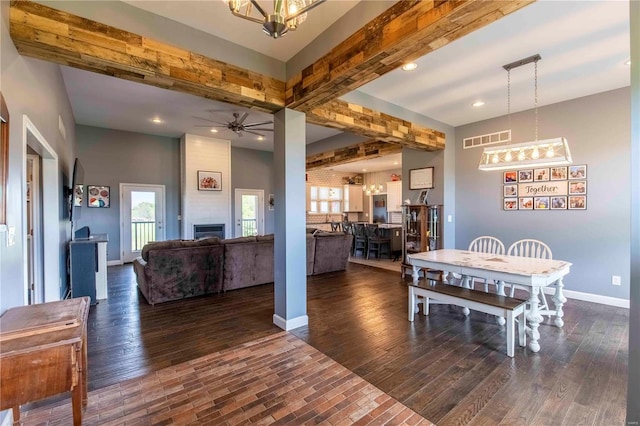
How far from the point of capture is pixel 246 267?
4.85m

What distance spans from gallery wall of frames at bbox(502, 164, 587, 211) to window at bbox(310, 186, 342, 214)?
7.00m

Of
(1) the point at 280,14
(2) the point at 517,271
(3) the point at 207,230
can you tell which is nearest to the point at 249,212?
(3) the point at 207,230

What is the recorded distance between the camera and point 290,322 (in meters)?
3.29

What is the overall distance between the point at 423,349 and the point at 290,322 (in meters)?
1.43

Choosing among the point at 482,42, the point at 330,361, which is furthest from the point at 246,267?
the point at 482,42

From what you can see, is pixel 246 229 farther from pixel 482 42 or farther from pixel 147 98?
pixel 482 42

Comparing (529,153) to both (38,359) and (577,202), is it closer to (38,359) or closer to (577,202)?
(577,202)

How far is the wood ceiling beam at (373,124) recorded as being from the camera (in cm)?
366

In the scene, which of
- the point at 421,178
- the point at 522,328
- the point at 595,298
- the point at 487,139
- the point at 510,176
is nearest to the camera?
A: the point at 522,328

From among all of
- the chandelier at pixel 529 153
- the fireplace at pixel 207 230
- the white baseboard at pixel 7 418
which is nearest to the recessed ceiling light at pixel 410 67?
the chandelier at pixel 529 153

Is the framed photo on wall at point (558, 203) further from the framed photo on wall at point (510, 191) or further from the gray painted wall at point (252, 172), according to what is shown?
the gray painted wall at point (252, 172)

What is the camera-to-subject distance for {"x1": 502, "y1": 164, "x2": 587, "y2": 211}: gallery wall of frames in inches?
169

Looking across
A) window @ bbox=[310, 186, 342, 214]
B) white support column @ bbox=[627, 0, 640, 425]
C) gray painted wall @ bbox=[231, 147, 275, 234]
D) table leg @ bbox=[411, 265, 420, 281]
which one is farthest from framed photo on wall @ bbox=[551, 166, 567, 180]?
window @ bbox=[310, 186, 342, 214]

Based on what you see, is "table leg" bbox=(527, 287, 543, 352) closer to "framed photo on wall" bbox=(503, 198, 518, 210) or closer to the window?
"framed photo on wall" bbox=(503, 198, 518, 210)
